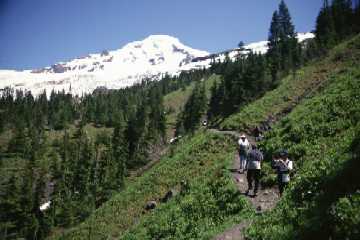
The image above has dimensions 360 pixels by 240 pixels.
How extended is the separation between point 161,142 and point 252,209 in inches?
4623

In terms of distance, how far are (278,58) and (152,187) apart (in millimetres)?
74802

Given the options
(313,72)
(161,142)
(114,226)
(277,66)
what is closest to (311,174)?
(114,226)

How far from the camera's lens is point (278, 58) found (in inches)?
3962

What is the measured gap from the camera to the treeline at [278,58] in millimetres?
86000

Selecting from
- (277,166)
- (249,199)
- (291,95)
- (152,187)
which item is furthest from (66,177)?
(277,166)

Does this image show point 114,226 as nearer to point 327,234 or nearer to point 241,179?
point 241,179

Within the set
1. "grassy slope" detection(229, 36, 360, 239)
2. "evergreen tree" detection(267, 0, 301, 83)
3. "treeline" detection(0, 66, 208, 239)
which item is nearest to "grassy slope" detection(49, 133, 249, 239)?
"grassy slope" detection(229, 36, 360, 239)

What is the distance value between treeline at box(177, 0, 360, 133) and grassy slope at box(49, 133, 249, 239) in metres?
37.9

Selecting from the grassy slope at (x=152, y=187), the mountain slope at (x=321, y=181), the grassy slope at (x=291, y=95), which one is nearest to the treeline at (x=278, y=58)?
the grassy slope at (x=291, y=95)

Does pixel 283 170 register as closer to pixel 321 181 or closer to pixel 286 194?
pixel 286 194

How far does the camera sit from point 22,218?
80.2 metres

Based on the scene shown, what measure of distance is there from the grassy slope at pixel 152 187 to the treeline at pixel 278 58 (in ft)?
124

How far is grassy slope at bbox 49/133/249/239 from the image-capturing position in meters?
34.8

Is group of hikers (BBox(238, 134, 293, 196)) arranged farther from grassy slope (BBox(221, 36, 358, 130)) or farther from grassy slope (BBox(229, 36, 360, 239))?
grassy slope (BBox(221, 36, 358, 130))
